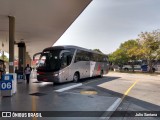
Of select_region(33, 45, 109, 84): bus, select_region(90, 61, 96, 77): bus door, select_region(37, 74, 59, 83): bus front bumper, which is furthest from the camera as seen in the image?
select_region(90, 61, 96, 77): bus door

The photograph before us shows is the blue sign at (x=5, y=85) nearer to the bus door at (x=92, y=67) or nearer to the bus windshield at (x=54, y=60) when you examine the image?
the bus windshield at (x=54, y=60)

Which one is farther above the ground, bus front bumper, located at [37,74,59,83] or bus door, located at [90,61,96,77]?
bus door, located at [90,61,96,77]

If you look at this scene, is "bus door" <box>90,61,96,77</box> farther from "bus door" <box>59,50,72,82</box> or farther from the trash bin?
the trash bin

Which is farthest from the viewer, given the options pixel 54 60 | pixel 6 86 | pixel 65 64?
pixel 65 64

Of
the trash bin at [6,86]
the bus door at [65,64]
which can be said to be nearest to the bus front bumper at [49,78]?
the bus door at [65,64]

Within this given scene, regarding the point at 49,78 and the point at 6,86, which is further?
the point at 49,78

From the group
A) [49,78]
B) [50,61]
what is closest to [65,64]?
[50,61]

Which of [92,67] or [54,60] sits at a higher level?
[54,60]

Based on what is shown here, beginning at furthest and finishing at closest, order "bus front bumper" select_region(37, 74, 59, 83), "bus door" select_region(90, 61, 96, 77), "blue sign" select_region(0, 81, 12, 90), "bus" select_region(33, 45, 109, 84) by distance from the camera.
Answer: "bus door" select_region(90, 61, 96, 77), "bus" select_region(33, 45, 109, 84), "bus front bumper" select_region(37, 74, 59, 83), "blue sign" select_region(0, 81, 12, 90)

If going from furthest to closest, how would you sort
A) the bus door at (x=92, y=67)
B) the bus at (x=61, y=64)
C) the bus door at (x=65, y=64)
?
the bus door at (x=92, y=67), the bus door at (x=65, y=64), the bus at (x=61, y=64)

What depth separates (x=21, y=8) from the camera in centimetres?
1301

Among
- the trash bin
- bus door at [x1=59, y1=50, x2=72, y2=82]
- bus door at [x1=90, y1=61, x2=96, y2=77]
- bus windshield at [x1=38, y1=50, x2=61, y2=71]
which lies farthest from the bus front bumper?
bus door at [x1=90, y1=61, x2=96, y2=77]

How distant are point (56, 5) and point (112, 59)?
4154 cm

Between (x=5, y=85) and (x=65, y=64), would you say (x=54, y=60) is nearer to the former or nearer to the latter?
(x=65, y=64)
